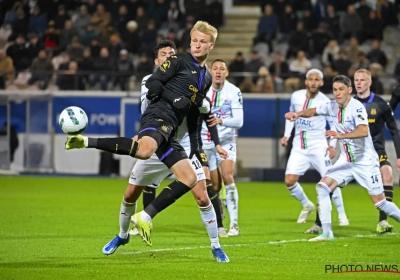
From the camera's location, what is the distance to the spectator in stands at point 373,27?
26312 millimetres

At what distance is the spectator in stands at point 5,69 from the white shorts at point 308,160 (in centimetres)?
1510

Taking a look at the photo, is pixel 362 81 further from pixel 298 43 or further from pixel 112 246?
pixel 298 43

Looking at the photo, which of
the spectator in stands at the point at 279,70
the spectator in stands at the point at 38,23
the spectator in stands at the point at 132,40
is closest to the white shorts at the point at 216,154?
the spectator in stands at the point at 279,70

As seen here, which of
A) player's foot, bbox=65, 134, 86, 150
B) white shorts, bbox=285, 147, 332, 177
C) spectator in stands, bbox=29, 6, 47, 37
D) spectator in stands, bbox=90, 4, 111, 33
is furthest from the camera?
spectator in stands, bbox=29, 6, 47, 37

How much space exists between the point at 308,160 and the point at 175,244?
413 centimetres

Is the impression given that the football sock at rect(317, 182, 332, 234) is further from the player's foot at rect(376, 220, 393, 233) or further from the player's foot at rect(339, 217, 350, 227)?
the player's foot at rect(339, 217, 350, 227)

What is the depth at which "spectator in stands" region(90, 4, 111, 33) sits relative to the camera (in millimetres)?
29328

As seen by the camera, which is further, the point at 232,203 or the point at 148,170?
the point at 232,203

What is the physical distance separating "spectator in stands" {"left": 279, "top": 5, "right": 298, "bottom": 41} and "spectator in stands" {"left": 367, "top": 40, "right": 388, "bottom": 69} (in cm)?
307

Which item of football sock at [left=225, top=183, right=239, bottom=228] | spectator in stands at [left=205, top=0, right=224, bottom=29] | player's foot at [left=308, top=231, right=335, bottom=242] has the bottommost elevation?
player's foot at [left=308, top=231, right=335, bottom=242]

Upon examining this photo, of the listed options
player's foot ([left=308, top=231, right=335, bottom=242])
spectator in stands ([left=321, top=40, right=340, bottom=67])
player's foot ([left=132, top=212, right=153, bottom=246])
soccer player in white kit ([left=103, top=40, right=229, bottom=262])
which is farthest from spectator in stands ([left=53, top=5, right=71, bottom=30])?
player's foot ([left=132, top=212, right=153, bottom=246])

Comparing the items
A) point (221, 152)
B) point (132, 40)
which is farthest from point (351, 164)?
point (132, 40)

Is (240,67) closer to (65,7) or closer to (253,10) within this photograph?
(253,10)

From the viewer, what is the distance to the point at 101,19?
29.4 meters
